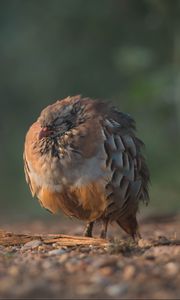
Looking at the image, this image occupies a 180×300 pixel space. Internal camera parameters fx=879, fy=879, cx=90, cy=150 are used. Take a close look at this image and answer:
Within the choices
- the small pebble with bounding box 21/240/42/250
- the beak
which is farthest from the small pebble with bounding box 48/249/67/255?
the beak

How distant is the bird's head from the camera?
654 cm

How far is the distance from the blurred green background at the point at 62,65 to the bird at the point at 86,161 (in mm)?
5990

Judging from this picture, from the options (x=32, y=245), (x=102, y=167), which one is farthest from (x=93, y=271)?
(x=102, y=167)

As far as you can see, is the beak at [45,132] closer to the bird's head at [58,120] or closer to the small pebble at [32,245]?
the bird's head at [58,120]

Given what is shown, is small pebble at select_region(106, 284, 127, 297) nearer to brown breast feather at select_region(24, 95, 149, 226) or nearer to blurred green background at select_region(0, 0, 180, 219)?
brown breast feather at select_region(24, 95, 149, 226)

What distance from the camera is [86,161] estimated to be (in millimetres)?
6312

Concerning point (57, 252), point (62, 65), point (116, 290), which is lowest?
point (116, 290)

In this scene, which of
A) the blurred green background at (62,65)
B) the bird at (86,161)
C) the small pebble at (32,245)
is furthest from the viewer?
the blurred green background at (62,65)

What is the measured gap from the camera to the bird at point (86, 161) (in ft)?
20.7

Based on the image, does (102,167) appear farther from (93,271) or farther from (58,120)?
(93,271)

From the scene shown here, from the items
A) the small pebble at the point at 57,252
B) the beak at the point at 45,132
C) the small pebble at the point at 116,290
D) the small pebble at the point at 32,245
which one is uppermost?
the beak at the point at 45,132

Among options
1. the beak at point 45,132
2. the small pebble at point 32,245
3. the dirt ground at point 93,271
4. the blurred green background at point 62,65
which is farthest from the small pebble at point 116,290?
the blurred green background at point 62,65

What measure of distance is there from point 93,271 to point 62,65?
49.2ft

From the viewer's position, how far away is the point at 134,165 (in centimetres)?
663
